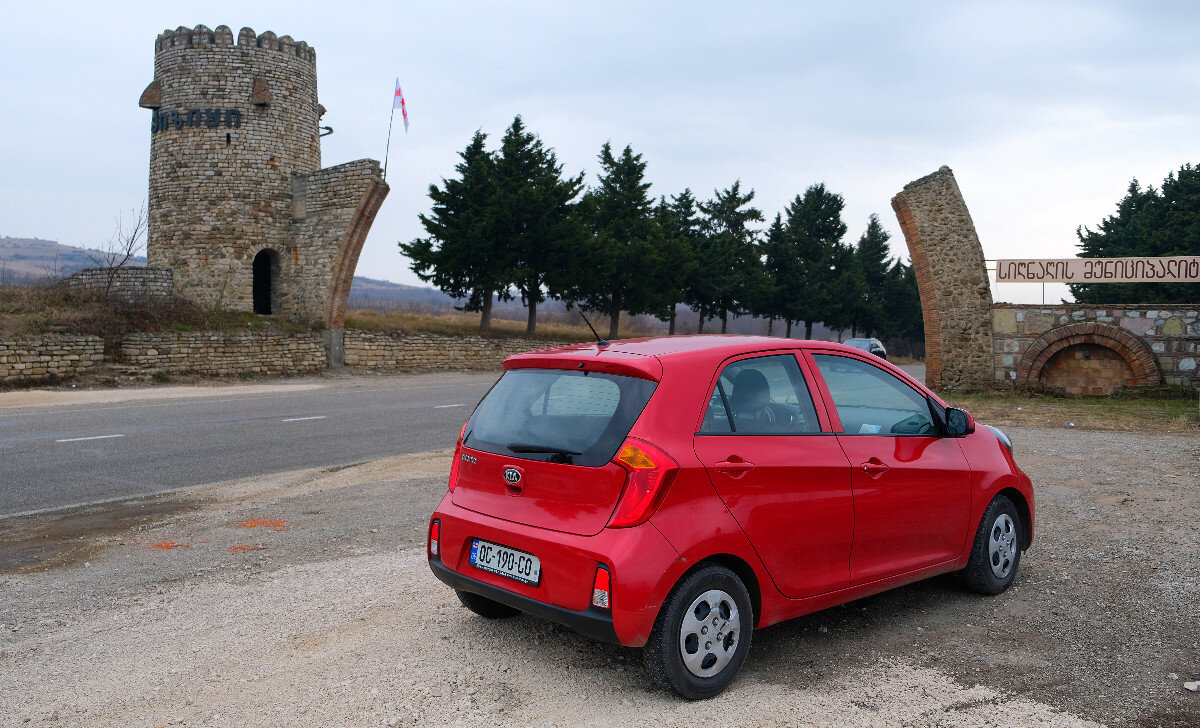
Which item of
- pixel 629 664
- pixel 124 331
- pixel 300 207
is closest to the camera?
pixel 629 664

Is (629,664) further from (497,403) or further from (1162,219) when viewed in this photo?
(1162,219)

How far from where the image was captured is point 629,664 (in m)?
3.96

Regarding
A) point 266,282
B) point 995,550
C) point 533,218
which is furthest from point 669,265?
point 995,550

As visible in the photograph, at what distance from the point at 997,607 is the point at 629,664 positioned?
233 cm

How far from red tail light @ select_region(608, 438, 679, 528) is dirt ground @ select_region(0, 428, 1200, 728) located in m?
0.83

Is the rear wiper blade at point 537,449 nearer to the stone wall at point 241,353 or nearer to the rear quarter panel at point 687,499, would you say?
the rear quarter panel at point 687,499

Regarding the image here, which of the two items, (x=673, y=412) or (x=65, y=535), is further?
(x=65, y=535)

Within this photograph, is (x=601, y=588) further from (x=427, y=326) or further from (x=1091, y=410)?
(x=427, y=326)

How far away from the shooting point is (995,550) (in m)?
5.05

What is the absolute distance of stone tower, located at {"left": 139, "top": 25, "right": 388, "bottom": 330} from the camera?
30078 mm

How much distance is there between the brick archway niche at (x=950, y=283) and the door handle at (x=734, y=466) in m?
17.5

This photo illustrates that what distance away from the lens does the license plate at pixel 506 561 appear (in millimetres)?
3652

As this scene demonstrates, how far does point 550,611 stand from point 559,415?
88 cm

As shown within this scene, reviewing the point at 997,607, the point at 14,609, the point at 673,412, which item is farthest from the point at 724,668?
the point at 14,609
